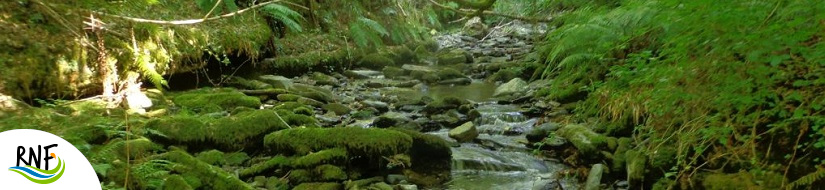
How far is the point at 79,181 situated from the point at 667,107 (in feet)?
9.99

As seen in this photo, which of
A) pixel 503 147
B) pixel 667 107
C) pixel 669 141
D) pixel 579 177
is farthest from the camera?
pixel 503 147

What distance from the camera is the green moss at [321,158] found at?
166 inches

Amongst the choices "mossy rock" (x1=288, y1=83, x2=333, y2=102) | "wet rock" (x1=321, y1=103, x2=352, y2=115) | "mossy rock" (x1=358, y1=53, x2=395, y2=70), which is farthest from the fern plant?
"wet rock" (x1=321, y1=103, x2=352, y2=115)

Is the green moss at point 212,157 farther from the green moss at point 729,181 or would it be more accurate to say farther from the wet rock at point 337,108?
the green moss at point 729,181

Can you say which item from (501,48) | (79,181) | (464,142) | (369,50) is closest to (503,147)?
(464,142)

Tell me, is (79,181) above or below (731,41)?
below

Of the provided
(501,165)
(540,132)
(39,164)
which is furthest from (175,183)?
(540,132)

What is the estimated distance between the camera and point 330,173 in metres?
4.18

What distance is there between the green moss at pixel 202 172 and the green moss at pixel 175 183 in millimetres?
226

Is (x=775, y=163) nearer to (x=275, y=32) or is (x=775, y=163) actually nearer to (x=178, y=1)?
(x=178, y=1)

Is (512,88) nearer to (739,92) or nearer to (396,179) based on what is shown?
(396,179)

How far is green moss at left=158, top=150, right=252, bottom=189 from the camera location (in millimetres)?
3346

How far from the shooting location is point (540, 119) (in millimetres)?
6156

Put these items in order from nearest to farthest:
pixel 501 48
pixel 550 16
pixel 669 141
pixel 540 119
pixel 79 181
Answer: pixel 79 181 < pixel 669 141 < pixel 540 119 < pixel 550 16 < pixel 501 48
